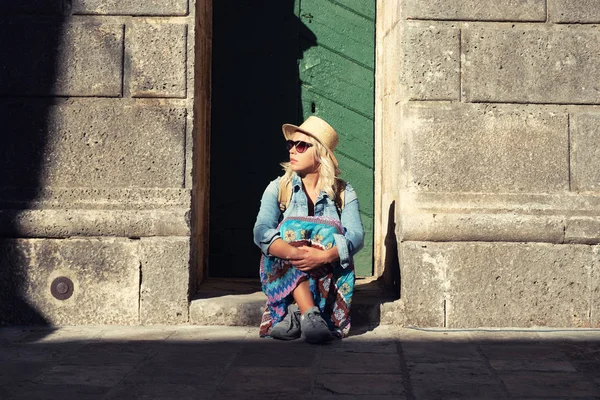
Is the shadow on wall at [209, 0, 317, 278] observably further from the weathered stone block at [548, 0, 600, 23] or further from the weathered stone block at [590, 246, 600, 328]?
the weathered stone block at [590, 246, 600, 328]

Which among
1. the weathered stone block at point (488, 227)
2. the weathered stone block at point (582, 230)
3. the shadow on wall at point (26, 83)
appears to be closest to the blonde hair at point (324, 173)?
the weathered stone block at point (488, 227)

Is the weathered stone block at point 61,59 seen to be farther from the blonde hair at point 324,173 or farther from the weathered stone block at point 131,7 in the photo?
the blonde hair at point 324,173

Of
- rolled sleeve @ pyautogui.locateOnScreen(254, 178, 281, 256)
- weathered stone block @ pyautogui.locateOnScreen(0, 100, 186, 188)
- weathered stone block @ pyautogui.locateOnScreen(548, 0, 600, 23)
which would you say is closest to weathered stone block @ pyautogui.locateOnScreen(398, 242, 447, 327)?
rolled sleeve @ pyautogui.locateOnScreen(254, 178, 281, 256)

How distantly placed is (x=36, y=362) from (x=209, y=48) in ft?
9.20

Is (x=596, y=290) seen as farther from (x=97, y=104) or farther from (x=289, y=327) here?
(x=97, y=104)

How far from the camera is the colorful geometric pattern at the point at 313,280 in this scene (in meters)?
4.80

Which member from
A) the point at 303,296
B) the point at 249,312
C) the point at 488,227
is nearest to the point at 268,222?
the point at 303,296

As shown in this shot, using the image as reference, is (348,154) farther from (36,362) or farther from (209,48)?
(36,362)

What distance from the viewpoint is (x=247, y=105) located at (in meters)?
6.22

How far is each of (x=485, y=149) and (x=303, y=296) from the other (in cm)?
148

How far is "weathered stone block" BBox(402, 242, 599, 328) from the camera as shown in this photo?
505cm

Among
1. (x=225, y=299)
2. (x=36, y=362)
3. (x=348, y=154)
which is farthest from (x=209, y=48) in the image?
(x=36, y=362)

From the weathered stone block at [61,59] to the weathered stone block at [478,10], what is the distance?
6.14ft

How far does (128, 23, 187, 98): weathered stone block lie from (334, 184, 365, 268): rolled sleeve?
1238 mm
